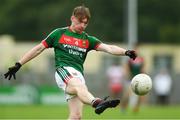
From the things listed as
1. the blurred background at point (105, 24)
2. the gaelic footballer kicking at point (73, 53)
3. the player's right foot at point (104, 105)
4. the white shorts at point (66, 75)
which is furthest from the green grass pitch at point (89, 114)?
the blurred background at point (105, 24)

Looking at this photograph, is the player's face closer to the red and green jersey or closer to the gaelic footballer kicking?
the gaelic footballer kicking

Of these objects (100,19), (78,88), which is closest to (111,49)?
(78,88)

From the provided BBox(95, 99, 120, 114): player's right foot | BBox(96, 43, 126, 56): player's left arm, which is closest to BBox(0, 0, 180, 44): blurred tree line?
BBox(96, 43, 126, 56): player's left arm

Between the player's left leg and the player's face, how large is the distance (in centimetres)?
115

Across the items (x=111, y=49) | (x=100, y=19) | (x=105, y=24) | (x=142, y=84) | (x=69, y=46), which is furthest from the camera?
(x=100, y=19)

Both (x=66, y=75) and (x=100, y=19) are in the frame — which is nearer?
(x=66, y=75)

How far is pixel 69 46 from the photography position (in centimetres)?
1397

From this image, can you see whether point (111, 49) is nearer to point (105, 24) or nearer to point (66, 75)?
point (66, 75)

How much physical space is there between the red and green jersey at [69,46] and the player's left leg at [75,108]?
0.53m

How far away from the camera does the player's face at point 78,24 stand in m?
13.8

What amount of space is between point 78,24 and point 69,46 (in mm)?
406

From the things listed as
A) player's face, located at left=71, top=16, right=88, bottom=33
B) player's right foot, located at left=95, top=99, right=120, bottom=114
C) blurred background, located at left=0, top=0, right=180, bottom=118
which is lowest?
player's right foot, located at left=95, top=99, right=120, bottom=114

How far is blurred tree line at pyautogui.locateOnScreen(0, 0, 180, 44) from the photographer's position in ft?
226

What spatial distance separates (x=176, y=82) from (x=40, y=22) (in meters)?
32.6
